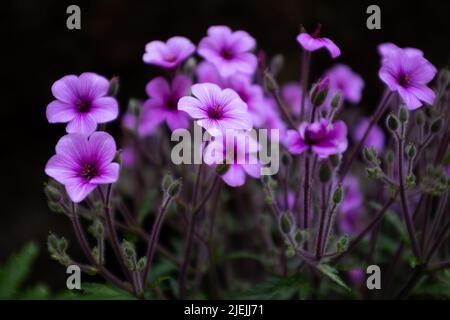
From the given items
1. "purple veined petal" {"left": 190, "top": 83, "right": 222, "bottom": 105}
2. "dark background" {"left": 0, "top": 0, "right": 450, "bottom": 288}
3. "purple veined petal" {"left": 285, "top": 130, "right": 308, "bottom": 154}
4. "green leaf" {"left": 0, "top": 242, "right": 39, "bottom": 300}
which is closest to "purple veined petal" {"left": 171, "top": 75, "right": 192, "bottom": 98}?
"purple veined petal" {"left": 190, "top": 83, "right": 222, "bottom": 105}

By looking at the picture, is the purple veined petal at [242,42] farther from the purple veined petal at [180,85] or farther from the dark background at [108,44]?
the dark background at [108,44]

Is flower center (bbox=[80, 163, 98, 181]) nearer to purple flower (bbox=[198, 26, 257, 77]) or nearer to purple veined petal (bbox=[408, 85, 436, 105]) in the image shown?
purple flower (bbox=[198, 26, 257, 77])

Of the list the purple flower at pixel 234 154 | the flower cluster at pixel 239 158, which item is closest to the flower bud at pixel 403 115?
the flower cluster at pixel 239 158

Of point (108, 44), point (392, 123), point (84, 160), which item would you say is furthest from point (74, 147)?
point (108, 44)

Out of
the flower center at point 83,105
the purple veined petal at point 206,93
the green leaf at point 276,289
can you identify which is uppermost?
the purple veined petal at point 206,93
